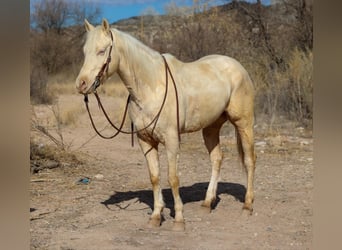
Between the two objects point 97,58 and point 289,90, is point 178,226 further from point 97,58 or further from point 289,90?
point 289,90

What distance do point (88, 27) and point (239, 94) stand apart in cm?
133

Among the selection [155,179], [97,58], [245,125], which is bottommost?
[155,179]

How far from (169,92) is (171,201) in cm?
130

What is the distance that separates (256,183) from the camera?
4863mm

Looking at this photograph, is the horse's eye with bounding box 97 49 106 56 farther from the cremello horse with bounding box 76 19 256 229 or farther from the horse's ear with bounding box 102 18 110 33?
the horse's ear with bounding box 102 18 110 33

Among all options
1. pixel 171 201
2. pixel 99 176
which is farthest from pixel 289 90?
pixel 171 201

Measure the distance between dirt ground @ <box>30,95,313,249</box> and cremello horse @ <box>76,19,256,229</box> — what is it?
0.23m

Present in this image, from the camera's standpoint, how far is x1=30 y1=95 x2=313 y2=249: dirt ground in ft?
10.5

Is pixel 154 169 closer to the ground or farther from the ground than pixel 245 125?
closer to the ground

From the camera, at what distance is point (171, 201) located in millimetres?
4230

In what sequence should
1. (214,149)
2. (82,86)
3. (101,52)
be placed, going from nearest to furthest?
1. (82,86)
2. (101,52)
3. (214,149)

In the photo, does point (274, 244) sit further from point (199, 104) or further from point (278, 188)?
point (278, 188)

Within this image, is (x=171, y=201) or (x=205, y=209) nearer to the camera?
(x=205, y=209)

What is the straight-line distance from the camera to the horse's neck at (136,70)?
3.19 meters
